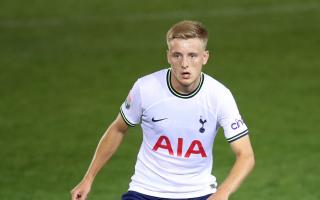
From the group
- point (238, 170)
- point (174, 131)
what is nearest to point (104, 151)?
point (174, 131)

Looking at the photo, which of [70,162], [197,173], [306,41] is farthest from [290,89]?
[197,173]

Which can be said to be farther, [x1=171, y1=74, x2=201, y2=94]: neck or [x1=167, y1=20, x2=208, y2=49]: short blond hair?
[x1=171, y1=74, x2=201, y2=94]: neck

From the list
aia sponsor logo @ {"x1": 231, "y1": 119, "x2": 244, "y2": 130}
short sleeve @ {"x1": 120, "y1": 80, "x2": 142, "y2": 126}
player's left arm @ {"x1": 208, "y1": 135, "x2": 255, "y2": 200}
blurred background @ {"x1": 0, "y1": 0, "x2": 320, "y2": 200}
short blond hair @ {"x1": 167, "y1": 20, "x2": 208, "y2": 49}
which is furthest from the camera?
blurred background @ {"x1": 0, "y1": 0, "x2": 320, "y2": 200}

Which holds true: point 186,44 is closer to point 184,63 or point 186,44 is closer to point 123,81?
point 184,63

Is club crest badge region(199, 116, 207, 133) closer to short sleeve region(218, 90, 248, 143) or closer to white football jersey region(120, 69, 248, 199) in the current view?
white football jersey region(120, 69, 248, 199)

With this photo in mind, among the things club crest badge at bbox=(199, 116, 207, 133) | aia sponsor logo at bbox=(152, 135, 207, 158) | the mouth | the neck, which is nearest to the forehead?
the mouth

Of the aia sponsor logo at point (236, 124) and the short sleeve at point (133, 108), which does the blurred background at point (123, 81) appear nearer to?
the short sleeve at point (133, 108)

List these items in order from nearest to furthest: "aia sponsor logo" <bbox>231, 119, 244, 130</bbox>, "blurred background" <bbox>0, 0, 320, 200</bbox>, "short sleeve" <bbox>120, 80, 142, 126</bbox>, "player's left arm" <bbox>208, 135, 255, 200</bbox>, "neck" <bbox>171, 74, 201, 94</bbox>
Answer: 1. "player's left arm" <bbox>208, 135, 255, 200</bbox>
2. "aia sponsor logo" <bbox>231, 119, 244, 130</bbox>
3. "neck" <bbox>171, 74, 201, 94</bbox>
4. "short sleeve" <bbox>120, 80, 142, 126</bbox>
5. "blurred background" <bbox>0, 0, 320, 200</bbox>

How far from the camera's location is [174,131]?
700 centimetres

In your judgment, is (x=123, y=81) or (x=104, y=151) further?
(x=123, y=81)

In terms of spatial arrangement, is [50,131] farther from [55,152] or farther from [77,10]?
[77,10]

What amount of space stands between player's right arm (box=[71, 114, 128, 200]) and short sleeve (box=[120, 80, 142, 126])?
0.04m

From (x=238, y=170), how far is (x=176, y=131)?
0.63 metres

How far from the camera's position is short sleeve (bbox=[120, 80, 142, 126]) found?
7.08 metres
